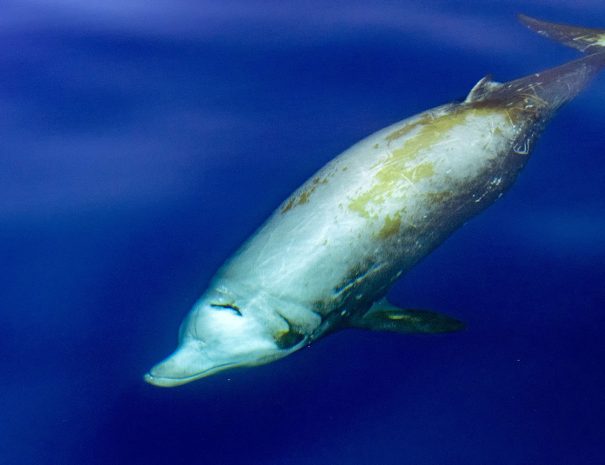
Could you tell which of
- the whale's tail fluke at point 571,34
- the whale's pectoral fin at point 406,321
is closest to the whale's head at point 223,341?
the whale's pectoral fin at point 406,321

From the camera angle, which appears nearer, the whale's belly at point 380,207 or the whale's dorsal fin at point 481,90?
the whale's belly at point 380,207

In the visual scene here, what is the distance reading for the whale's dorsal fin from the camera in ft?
16.0

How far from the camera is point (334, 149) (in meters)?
5.37

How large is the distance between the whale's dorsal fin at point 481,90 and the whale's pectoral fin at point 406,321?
73.1 inches

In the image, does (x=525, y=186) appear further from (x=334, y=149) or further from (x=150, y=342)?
(x=150, y=342)

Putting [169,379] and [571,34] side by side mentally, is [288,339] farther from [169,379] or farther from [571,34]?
[571,34]

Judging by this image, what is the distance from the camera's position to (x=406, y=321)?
3951 mm

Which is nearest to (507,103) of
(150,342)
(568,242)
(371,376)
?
(568,242)

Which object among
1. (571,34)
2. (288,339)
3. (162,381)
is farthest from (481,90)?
(162,381)

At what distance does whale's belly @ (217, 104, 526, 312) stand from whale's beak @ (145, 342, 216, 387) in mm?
553

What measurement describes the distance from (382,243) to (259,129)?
2062 mm

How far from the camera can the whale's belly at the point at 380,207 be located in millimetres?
3883

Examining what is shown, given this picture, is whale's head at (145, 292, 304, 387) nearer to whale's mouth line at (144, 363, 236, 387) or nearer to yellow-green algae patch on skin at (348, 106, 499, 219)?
whale's mouth line at (144, 363, 236, 387)

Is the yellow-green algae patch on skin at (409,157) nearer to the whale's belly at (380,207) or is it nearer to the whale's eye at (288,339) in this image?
the whale's belly at (380,207)
